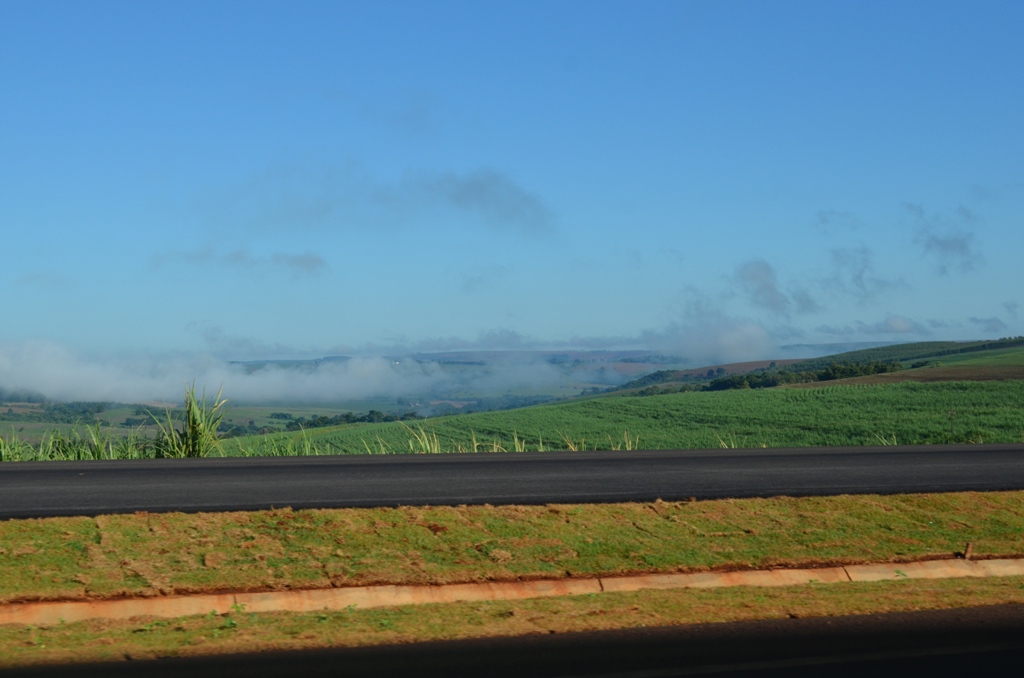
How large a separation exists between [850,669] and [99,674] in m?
5.15

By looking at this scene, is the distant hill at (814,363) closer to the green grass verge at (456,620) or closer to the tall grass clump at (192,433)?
the tall grass clump at (192,433)

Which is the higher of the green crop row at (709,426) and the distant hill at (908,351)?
the distant hill at (908,351)

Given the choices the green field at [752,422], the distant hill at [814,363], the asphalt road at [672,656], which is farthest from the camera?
the distant hill at [814,363]

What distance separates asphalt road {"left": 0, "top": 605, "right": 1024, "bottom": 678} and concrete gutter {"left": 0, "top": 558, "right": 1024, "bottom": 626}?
70.8 inches

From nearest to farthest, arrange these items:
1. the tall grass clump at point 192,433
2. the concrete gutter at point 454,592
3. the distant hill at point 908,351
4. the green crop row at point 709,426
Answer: the concrete gutter at point 454,592
the tall grass clump at point 192,433
the green crop row at point 709,426
the distant hill at point 908,351

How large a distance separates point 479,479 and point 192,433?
6.96 meters

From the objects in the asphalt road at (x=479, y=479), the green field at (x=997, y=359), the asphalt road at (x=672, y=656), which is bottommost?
the asphalt road at (x=672, y=656)

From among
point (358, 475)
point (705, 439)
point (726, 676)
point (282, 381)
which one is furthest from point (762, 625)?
point (282, 381)

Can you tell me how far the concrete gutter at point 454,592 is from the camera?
9172 mm

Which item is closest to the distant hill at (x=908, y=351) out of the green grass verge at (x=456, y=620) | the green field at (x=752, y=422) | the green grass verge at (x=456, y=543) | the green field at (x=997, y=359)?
the green field at (x=997, y=359)

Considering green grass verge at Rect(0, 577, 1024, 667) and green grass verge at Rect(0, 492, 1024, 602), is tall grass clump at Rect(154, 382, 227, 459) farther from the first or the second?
green grass verge at Rect(0, 577, 1024, 667)

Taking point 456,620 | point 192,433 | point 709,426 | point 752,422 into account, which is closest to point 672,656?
point 456,620

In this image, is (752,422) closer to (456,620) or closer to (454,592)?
(454,592)

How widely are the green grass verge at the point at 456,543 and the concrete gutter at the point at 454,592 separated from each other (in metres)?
0.12
